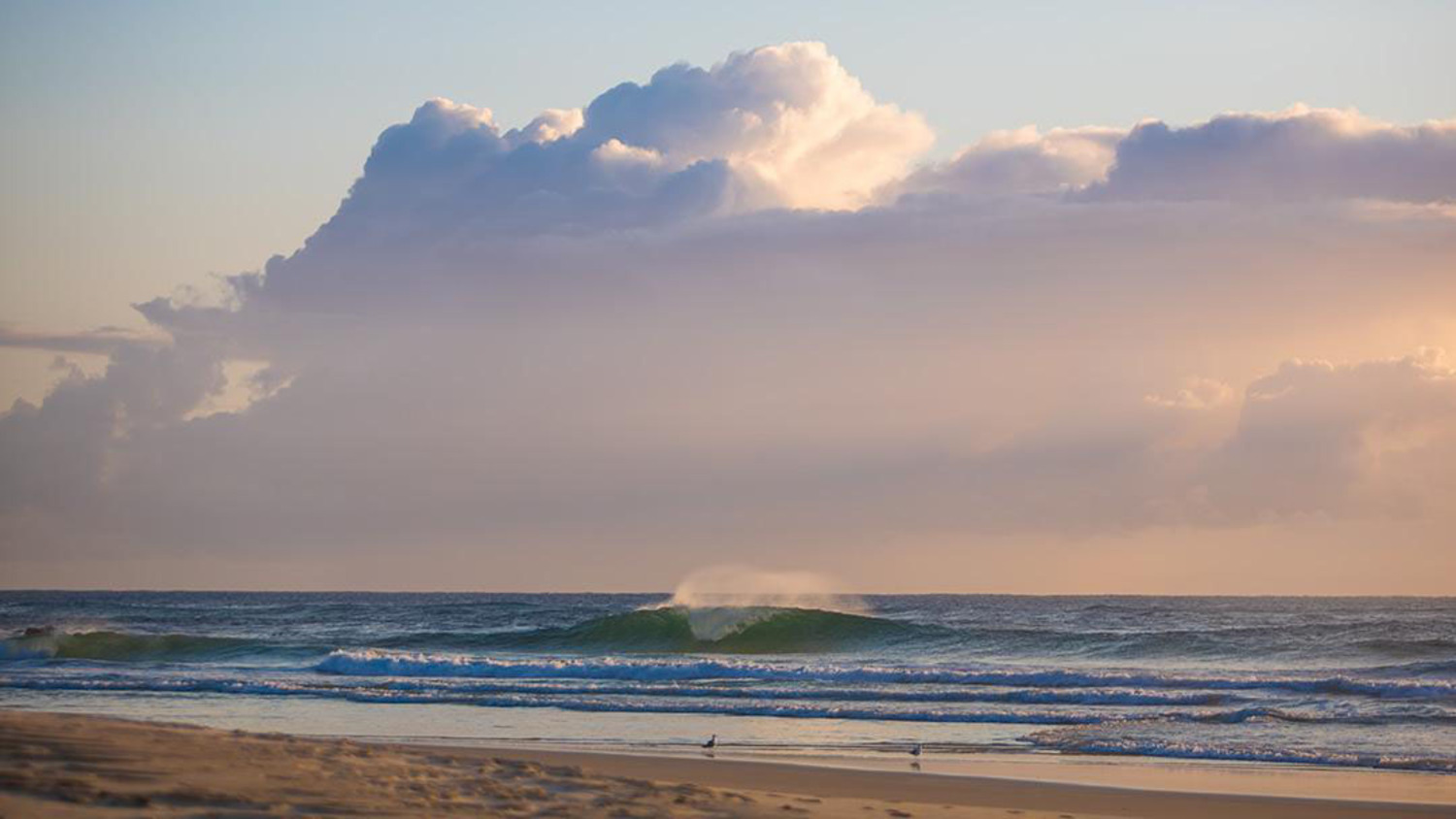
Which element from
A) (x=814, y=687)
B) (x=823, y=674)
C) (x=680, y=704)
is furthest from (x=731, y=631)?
(x=680, y=704)

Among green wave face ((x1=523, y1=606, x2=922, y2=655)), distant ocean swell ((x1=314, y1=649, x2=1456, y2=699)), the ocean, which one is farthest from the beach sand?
green wave face ((x1=523, y1=606, x2=922, y2=655))

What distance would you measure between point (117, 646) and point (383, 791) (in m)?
39.0

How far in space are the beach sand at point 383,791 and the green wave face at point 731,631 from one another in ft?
107

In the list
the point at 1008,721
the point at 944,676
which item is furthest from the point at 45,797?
the point at 944,676

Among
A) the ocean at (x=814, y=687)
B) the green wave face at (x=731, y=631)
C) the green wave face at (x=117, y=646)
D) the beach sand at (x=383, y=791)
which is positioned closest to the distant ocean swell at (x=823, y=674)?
the ocean at (x=814, y=687)

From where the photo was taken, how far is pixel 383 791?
421 inches

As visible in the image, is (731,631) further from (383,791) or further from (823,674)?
(383,791)

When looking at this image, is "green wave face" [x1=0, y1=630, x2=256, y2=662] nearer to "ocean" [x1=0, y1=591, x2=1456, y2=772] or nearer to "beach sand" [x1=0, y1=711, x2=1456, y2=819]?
"ocean" [x1=0, y1=591, x2=1456, y2=772]

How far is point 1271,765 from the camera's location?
18297mm

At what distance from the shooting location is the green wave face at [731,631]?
48312 mm

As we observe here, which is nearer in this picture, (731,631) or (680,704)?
(680,704)

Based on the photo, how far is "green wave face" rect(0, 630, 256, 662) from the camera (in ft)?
143

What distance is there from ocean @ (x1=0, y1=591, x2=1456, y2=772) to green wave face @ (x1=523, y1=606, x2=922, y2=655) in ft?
0.33

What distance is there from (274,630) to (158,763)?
51.5 meters
